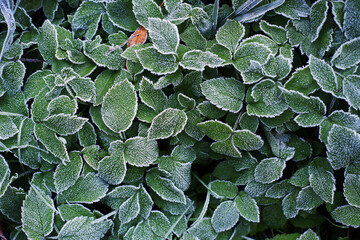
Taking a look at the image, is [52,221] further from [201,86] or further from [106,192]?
[201,86]

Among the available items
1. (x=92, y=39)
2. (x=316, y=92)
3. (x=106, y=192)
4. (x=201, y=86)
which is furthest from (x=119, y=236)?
(x=316, y=92)

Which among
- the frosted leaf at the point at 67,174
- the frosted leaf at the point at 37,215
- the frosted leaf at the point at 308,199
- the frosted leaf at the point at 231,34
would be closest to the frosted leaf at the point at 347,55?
the frosted leaf at the point at 231,34

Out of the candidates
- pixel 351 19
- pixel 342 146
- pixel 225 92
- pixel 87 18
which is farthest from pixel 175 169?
pixel 351 19

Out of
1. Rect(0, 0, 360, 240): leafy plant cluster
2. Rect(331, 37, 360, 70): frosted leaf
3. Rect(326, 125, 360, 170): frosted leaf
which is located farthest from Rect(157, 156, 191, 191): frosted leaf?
Rect(331, 37, 360, 70): frosted leaf

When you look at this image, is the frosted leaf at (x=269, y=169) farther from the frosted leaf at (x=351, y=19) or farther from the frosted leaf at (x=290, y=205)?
the frosted leaf at (x=351, y=19)

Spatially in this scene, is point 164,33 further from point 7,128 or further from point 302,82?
point 7,128
